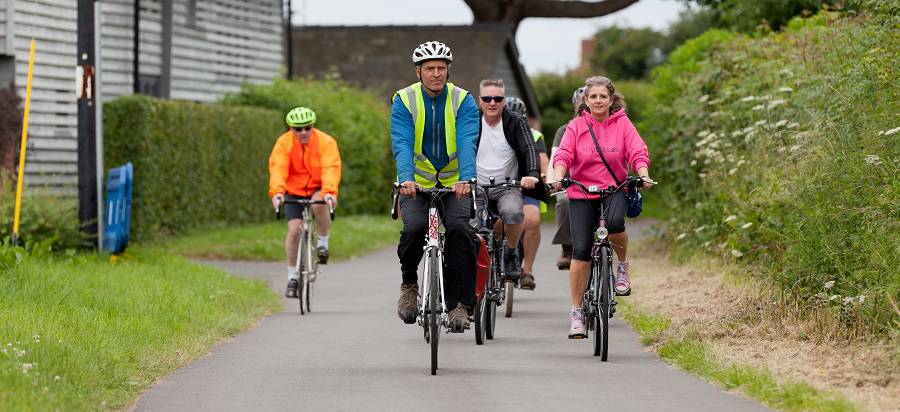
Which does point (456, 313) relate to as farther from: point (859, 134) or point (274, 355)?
point (859, 134)

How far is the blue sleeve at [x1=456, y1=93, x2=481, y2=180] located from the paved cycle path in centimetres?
128

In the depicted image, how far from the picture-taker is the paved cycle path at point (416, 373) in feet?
28.6

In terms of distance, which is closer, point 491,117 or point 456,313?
point 456,313

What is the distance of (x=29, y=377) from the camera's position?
27.7 feet

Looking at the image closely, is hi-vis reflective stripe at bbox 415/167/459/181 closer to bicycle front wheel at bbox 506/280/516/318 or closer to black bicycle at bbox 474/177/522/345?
black bicycle at bbox 474/177/522/345

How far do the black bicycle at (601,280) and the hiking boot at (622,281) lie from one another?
0.27m

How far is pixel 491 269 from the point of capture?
12477 mm

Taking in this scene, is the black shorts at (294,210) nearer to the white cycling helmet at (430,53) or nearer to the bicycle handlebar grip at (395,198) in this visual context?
the bicycle handlebar grip at (395,198)

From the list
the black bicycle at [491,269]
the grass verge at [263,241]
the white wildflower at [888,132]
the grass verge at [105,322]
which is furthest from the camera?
the grass verge at [263,241]

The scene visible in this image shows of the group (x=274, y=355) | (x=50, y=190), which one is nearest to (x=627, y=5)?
(x=50, y=190)

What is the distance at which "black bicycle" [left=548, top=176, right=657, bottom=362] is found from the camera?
35.0 ft

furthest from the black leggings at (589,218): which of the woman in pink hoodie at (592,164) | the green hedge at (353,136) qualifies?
the green hedge at (353,136)

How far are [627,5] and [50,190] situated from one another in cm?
2904

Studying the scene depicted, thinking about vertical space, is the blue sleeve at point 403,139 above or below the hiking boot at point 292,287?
above
